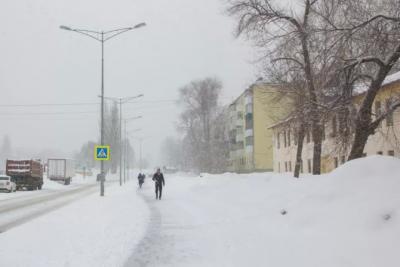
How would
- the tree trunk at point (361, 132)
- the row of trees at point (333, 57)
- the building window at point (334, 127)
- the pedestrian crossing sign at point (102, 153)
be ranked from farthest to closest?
the pedestrian crossing sign at point (102, 153)
the building window at point (334, 127)
the tree trunk at point (361, 132)
the row of trees at point (333, 57)

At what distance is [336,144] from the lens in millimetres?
21797

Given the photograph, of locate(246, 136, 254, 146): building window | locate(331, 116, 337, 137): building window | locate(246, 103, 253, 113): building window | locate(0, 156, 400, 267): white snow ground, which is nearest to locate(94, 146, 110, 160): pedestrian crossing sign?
locate(331, 116, 337, 137): building window

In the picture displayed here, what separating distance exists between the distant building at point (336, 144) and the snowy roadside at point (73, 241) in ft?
26.5

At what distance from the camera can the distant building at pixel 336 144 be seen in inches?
886

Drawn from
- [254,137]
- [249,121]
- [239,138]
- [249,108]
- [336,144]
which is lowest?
[336,144]

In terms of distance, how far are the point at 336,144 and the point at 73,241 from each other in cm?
1176

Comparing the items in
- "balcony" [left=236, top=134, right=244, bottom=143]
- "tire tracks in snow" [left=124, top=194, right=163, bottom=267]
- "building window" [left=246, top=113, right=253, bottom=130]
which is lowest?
"tire tracks in snow" [left=124, top=194, right=163, bottom=267]

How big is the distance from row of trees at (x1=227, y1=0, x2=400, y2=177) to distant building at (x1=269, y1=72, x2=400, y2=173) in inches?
20.3

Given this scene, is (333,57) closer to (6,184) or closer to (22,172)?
(6,184)

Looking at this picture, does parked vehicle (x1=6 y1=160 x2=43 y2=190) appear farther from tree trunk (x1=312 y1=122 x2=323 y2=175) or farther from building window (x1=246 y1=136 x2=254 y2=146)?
building window (x1=246 y1=136 x2=254 y2=146)

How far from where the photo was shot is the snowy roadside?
410 inches

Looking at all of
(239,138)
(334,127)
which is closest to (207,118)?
(239,138)

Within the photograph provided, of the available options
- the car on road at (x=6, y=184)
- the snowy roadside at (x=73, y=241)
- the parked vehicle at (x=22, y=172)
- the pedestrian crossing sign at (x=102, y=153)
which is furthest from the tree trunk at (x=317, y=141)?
the parked vehicle at (x=22, y=172)

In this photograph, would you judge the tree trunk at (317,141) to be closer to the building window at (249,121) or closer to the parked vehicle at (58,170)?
the parked vehicle at (58,170)
